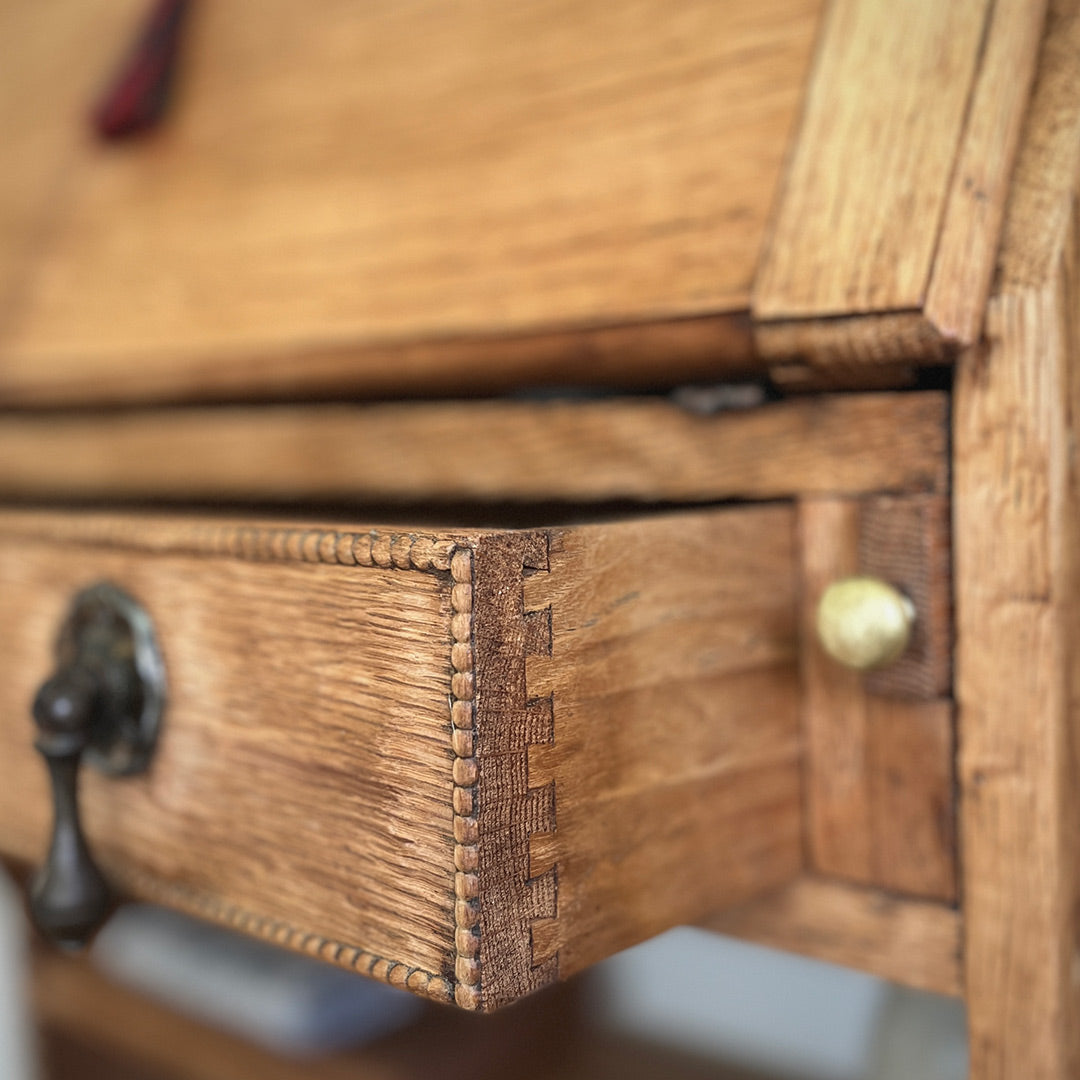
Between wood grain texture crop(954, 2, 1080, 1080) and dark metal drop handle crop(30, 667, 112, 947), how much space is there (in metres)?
0.32

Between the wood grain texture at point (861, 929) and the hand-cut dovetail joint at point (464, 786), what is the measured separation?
0.64 ft

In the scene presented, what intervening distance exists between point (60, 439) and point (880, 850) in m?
0.53

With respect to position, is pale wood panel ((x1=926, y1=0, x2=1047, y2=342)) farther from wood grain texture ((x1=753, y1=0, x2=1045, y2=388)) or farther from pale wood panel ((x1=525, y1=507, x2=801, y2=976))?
pale wood panel ((x1=525, y1=507, x2=801, y2=976))

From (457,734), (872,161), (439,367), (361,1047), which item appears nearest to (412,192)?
(439,367)

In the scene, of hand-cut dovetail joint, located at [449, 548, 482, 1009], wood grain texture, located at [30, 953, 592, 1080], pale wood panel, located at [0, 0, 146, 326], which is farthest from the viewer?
wood grain texture, located at [30, 953, 592, 1080]

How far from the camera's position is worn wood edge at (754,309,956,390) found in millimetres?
391

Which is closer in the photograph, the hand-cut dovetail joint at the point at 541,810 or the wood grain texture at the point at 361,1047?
the hand-cut dovetail joint at the point at 541,810

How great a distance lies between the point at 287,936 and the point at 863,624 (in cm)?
22

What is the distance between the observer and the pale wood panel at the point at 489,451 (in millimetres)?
432

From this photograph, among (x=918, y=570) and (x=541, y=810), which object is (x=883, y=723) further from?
(x=541, y=810)

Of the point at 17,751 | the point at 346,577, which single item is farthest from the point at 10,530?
the point at 346,577

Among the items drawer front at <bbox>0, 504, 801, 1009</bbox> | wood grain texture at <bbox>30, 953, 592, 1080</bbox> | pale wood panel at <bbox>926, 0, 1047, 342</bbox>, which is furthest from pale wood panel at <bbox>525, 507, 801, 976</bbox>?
wood grain texture at <bbox>30, 953, 592, 1080</bbox>

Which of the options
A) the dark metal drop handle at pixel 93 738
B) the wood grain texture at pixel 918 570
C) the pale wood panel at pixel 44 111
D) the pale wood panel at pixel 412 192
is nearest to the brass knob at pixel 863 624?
the wood grain texture at pixel 918 570

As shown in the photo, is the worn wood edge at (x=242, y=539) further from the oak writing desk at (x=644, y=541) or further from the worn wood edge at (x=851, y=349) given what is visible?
the worn wood edge at (x=851, y=349)
